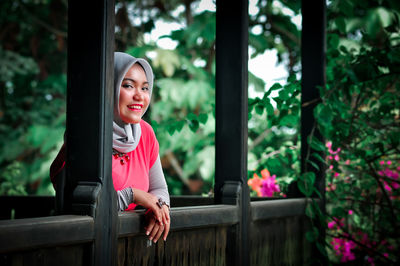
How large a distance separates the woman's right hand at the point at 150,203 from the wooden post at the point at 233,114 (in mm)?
613

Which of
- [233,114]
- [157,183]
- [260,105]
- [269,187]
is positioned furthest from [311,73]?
[157,183]

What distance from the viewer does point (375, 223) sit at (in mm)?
3279

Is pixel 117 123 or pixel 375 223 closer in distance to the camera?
pixel 117 123

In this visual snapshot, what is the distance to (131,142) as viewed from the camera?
5.65 ft

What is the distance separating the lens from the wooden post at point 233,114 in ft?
7.06

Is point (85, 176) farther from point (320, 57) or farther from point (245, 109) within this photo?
point (320, 57)

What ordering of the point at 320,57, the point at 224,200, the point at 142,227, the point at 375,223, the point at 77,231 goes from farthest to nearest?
the point at 375,223
the point at 320,57
the point at 224,200
the point at 142,227
the point at 77,231

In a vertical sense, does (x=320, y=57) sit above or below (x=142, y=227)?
above

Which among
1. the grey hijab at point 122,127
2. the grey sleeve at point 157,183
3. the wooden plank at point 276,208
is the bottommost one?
the wooden plank at point 276,208

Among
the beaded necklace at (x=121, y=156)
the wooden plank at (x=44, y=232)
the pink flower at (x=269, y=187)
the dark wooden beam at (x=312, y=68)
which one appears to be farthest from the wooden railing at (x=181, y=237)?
the pink flower at (x=269, y=187)

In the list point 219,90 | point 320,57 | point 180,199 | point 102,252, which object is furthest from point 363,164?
point 102,252

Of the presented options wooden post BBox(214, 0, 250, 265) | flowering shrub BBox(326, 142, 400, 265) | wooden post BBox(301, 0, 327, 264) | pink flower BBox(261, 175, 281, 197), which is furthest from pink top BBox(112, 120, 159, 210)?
pink flower BBox(261, 175, 281, 197)

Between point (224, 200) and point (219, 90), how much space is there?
1.60 ft

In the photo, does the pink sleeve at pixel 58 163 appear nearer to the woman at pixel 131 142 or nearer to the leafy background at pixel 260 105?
the woman at pixel 131 142
